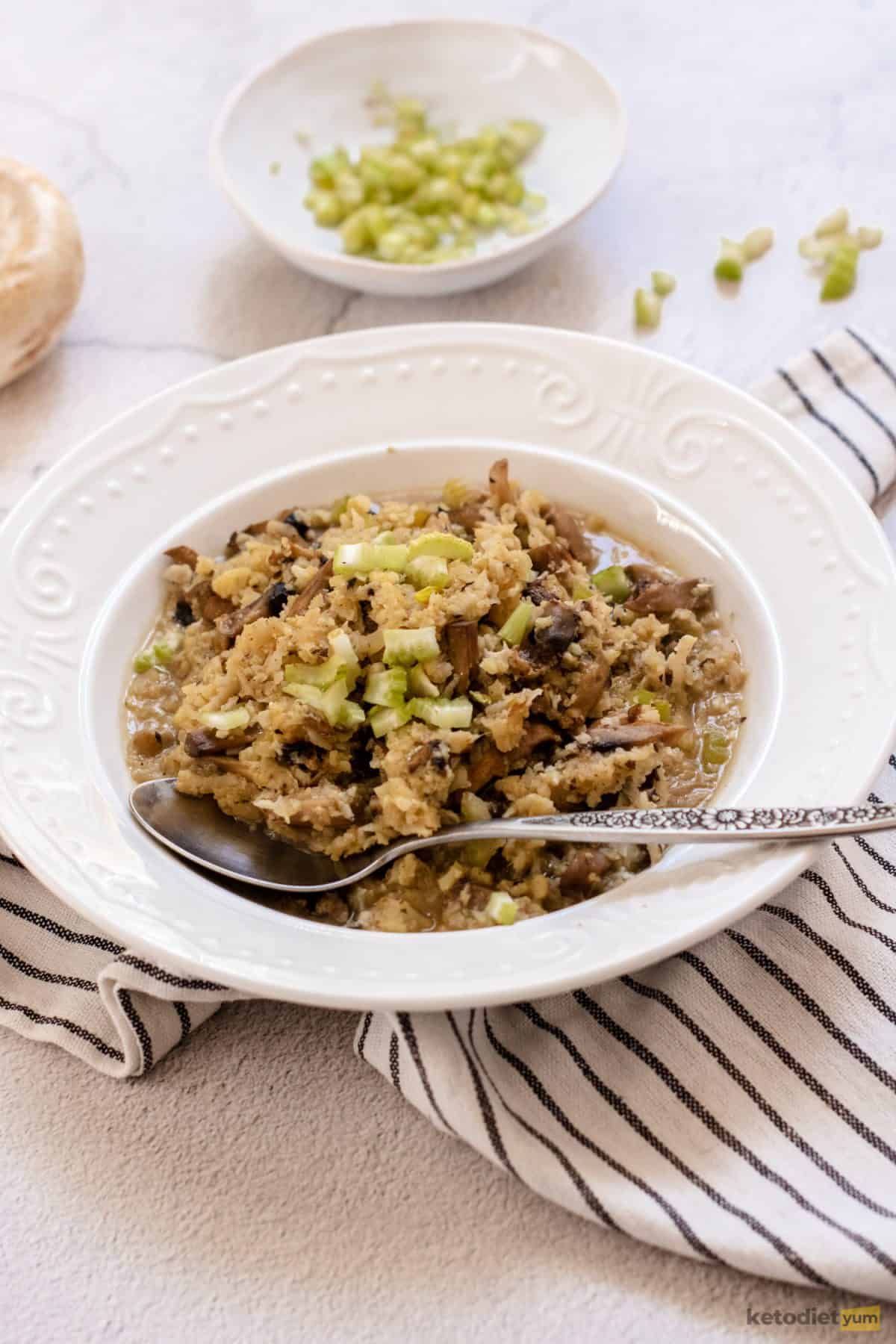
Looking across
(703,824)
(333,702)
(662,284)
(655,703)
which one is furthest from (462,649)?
(662,284)

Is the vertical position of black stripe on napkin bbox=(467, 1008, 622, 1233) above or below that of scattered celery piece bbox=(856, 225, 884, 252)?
below

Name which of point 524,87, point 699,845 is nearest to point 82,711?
point 699,845

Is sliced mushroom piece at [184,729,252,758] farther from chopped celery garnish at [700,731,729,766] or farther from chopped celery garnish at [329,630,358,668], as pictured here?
chopped celery garnish at [700,731,729,766]

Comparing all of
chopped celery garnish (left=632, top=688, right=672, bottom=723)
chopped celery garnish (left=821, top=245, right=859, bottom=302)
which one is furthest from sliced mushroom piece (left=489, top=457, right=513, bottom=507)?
chopped celery garnish (left=821, top=245, right=859, bottom=302)

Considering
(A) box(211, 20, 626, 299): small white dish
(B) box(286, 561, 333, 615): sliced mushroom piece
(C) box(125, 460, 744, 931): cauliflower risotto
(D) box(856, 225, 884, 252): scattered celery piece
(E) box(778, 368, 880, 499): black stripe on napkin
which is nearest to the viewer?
(C) box(125, 460, 744, 931): cauliflower risotto

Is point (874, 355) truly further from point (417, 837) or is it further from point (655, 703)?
point (417, 837)

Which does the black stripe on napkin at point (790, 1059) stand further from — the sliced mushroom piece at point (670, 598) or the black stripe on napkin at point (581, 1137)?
the sliced mushroom piece at point (670, 598)

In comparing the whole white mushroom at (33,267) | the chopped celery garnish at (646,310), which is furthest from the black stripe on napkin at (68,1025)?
the chopped celery garnish at (646,310)
